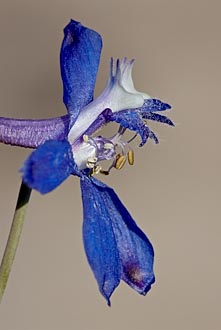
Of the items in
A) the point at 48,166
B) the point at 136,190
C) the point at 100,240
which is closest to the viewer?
the point at 48,166

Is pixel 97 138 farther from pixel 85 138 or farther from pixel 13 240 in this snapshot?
pixel 13 240

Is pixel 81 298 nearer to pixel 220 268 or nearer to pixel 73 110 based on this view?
pixel 220 268

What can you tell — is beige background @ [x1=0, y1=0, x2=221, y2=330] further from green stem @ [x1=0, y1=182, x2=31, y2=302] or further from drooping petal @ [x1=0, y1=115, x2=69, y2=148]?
green stem @ [x1=0, y1=182, x2=31, y2=302]

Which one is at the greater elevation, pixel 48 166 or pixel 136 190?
pixel 48 166

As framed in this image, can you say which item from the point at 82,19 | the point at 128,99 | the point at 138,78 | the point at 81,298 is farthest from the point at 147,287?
the point at 82,19

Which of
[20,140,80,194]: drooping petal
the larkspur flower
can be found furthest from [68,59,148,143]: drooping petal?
[20,140,80,194]: drooping petal

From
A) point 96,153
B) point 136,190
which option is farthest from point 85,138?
point 136,190

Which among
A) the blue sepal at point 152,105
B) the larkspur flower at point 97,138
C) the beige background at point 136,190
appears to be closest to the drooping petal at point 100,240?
the larkspur flower at point 97,138
